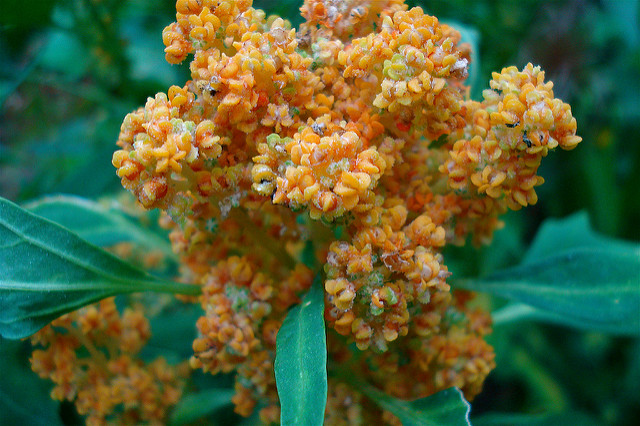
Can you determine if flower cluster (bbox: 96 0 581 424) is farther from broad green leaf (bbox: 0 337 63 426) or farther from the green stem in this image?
broad green leaf (bbox: 0 337 63 426)

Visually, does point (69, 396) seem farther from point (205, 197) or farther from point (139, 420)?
point (205, 197)

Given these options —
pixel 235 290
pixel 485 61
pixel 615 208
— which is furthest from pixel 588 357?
pixel 235 290

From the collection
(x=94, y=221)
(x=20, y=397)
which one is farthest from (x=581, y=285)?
(x=20, y=397)

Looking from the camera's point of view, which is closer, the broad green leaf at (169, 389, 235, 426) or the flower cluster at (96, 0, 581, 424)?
the flower cluster at (96, 0, 581, 424)

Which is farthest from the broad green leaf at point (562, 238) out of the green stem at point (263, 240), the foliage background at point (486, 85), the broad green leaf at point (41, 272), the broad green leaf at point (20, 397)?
the broad green leaf at point (20, 397)

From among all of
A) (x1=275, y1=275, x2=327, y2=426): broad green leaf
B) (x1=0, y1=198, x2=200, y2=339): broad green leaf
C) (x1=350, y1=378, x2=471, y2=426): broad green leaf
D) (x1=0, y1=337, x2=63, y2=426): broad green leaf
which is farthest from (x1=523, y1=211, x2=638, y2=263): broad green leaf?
(x1=0, y1=337, x2=63, y2=426): broad green leaf

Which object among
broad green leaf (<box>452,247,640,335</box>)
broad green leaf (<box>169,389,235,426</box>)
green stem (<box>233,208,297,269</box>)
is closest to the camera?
green stem (<box>233,208,297,269</box>)

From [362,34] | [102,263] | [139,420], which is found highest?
[362,34]
